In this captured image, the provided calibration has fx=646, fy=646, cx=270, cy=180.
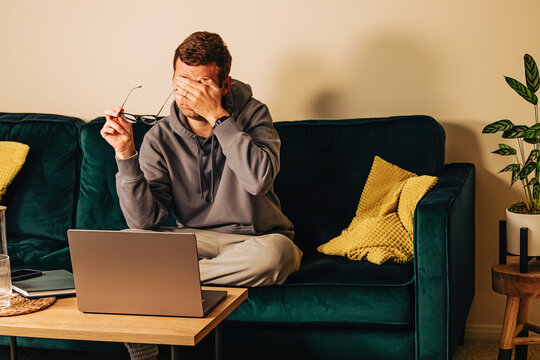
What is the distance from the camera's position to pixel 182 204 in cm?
210

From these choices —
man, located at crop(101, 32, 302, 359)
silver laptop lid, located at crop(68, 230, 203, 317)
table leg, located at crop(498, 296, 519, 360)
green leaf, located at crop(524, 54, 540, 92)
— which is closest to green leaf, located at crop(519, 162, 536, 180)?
green leaf, located at crop(524, 54, 540, 92)

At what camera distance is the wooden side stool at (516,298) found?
6.38ft

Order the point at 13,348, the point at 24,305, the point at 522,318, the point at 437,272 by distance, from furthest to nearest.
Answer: the point at 522,318 < the point at 437,272 < the point at 13,348 < the point at 24,305

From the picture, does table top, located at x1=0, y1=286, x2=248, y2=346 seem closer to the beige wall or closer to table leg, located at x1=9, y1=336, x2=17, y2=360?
table leg, located at x1=9, y1=336, x2=17, y2=360

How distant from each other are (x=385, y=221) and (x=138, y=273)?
0.94 metres

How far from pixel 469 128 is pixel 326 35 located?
2.18 ft

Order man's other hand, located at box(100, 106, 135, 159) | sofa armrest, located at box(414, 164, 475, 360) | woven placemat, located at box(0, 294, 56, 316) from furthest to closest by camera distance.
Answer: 1. man's other hand, located at box(100, 106, 135, 159)
2. sofa armrest, located at box(414, 164, 475, 360)
3. woven placemat, located at box(0, 294, 56, 316)

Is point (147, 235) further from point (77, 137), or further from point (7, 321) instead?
point (77, 137)

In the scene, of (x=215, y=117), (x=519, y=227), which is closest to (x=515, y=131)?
(x=519, y=227)

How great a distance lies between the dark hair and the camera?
1942 mm

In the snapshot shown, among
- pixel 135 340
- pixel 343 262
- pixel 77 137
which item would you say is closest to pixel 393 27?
pixel 343 262

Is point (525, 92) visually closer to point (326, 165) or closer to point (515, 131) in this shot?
point (515, 131)

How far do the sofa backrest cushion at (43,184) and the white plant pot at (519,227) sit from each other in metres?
1.59

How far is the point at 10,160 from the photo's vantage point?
2480 mm
